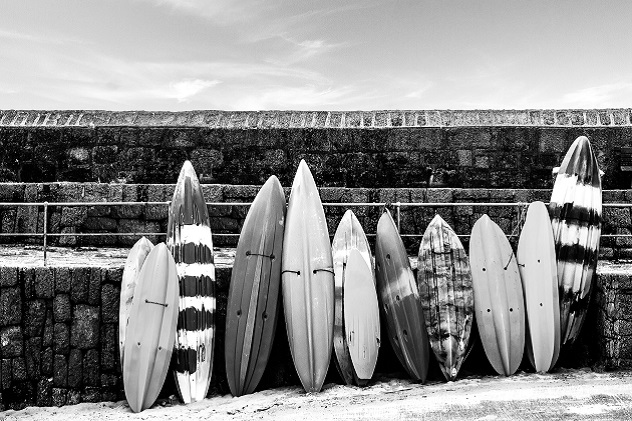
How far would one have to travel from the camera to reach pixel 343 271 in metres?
4.72

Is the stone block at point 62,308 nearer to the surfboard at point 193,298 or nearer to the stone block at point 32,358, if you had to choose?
the stone block at point 32,358

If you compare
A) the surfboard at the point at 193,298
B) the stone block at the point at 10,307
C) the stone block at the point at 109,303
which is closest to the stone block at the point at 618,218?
the surfboard at the point at 193,298

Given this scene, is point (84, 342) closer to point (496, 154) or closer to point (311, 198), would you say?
point (311, 198)

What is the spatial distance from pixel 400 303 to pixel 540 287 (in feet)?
3.00

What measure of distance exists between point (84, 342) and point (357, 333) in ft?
5.60

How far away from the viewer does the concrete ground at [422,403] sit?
149 inches

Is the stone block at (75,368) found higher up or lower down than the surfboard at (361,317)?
lower down

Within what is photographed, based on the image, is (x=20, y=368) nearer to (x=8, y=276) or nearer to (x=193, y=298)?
(x=8, y=276)

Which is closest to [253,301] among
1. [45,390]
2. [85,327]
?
[85,327]

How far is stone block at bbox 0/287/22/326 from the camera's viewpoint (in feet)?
15.0

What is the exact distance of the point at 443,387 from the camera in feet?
14.3

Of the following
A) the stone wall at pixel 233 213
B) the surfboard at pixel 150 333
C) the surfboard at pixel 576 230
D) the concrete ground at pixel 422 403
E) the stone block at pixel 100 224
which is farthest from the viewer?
the stone block at pixel 100 224

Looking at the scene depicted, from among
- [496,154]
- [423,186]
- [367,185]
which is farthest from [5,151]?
[496,154]

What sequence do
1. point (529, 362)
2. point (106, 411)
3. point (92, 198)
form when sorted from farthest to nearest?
point (92, 198) < point (529, 362) < point (106, 411)
